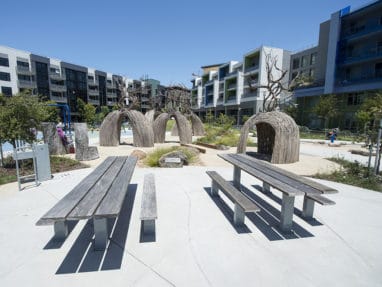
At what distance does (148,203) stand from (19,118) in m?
6.61

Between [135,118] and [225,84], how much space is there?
3638cm

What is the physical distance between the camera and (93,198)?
8.74 ft

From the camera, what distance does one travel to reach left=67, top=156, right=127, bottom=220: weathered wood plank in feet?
7.32

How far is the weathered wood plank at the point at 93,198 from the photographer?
2232 millimetres

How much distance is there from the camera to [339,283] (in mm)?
2250

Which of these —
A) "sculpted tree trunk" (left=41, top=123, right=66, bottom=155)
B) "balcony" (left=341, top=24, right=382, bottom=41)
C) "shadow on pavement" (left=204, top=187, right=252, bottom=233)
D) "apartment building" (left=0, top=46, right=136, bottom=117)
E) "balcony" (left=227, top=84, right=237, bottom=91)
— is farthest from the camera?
"balcony" (left=227, top=84, right=237, bottom=91)

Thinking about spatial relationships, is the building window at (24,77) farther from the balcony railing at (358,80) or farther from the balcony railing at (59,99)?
the balcony railing at (358,80)

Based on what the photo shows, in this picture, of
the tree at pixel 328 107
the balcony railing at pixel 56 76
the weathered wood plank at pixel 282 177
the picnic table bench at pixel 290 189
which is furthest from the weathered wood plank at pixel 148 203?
the balcony railing at pixel 56 76

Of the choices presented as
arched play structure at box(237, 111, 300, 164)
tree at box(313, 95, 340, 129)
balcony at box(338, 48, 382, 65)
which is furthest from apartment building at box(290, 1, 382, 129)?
arched play structure at box(237, 111, 300, 164)

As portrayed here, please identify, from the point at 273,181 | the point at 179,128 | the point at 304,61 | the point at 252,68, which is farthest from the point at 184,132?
the point at 304,61

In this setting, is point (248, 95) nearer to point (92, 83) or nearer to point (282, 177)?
point (282, 177)

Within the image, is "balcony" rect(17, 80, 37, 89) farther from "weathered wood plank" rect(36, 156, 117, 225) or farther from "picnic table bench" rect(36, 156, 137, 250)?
"picnic table bench" rect(36, 156, 137, 250)

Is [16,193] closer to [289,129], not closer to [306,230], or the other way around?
[306,230]

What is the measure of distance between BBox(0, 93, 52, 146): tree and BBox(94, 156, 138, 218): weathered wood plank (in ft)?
17.2
